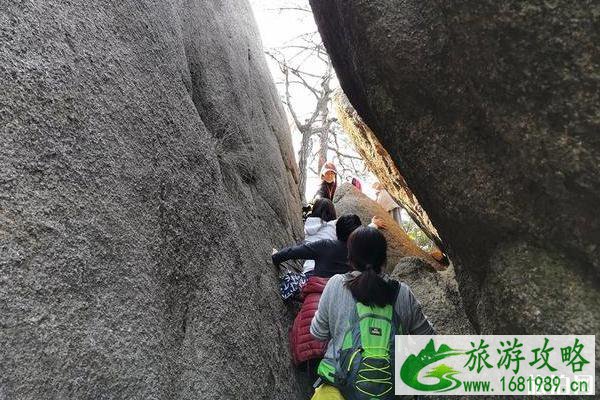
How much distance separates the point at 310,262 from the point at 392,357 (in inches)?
82.2

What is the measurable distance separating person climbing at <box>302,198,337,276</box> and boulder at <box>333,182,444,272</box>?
3.03 meters

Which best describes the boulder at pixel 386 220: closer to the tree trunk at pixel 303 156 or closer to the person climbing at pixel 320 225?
the tree trunk at pixel 303 156

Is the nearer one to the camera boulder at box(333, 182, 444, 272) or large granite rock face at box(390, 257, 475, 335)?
large granite rock face at box(390, 257, 475, 335)

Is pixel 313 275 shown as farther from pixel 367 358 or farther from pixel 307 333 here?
pixel 367 358

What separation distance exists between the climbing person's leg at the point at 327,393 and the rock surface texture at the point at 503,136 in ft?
3.47

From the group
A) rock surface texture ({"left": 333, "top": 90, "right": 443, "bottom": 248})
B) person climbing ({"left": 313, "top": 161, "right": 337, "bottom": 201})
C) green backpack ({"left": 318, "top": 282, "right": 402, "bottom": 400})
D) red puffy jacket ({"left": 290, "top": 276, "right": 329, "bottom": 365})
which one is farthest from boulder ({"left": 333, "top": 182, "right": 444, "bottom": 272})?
green backpack ({"left": 318, "top": 282, "right": 402, "bottom": 400})

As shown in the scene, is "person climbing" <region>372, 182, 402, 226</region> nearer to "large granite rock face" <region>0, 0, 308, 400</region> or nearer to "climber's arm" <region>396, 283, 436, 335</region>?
"large granite rock face" <region>0, 0, 308, 400</region>

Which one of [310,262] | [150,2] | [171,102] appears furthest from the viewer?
[310,262]

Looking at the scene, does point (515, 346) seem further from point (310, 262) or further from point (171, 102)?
point (171, 102)

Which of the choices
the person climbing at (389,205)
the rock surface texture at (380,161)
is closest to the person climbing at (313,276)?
the rock surface texture at (380,161)

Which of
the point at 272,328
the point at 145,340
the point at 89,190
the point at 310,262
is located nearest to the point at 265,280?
the point at 272,328

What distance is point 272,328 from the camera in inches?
158

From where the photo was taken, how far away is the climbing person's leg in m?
2.99

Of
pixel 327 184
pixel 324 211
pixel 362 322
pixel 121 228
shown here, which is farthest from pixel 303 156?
pixel 121 228
